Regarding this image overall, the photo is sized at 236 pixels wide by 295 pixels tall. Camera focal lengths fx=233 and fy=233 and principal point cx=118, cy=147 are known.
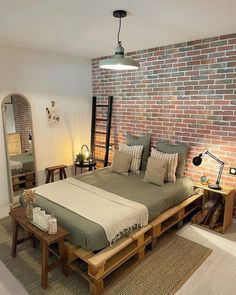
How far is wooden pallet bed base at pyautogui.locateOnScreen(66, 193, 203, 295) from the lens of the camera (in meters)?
1.99

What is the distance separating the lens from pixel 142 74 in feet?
12.7

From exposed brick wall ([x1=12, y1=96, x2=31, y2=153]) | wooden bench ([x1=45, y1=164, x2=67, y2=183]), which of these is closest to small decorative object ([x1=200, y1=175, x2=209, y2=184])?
wooden bench ([x1=45, y1=164, x2=67, y2=183])

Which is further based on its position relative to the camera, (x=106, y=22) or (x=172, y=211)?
(x=172, y=211)

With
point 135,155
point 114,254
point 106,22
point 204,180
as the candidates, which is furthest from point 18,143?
point 204,180

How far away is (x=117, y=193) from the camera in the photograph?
2855 millimetres

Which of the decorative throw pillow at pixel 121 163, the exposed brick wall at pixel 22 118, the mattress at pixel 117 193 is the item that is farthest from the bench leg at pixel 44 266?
the exposed brick wall at pixel 22 118

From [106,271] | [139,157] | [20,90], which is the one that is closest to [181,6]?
[139,157]

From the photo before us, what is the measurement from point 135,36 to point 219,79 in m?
1.23

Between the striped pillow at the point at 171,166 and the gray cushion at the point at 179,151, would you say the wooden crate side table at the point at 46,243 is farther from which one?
the gray cushion at the point at 179,151

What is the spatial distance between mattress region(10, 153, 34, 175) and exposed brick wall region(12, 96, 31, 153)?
0.11m

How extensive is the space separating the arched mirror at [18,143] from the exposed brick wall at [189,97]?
1.66 metres

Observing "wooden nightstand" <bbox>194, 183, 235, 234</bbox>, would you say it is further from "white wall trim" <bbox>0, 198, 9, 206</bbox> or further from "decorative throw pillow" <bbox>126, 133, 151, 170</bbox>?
"white wall trim" <bbox>0, 198, 9, 206</bbox>

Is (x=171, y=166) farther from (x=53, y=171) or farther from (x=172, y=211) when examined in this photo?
(x=53, y=171)

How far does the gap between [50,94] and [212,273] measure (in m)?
3.52
